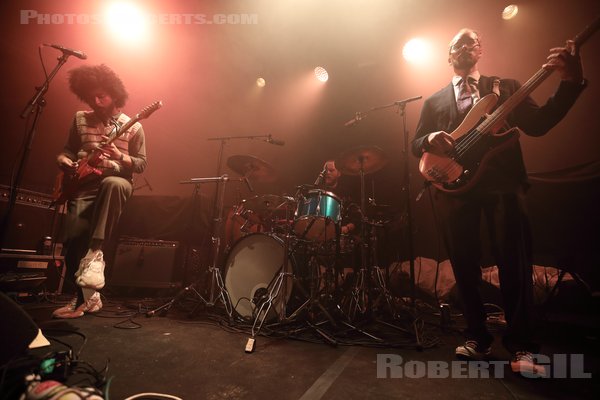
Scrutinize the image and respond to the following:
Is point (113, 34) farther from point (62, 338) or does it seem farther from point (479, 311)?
point (479, 311)

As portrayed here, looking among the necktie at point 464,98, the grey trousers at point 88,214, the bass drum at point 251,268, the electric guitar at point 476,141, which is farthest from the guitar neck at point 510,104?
the grey trousers at point 88,214

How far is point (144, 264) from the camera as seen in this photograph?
420 centimetres

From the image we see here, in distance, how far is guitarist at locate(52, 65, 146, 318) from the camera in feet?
7.97

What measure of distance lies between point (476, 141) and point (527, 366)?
1408 mm

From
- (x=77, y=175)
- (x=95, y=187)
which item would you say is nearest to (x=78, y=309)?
(x=95, y=187)

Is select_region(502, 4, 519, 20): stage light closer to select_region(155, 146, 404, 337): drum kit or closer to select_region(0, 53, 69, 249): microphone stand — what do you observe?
select_region(155, 146, 404, 337): drum kit

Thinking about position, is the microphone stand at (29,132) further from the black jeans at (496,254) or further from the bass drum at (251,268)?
the black jeans at (496,254)

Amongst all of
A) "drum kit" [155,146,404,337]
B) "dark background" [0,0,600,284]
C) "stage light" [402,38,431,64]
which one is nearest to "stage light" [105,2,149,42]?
"dark background" [0,0,600,284]

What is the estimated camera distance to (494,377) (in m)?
1.60

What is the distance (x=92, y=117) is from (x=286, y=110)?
156 inches

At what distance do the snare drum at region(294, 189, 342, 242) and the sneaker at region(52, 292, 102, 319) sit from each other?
7.07 feet

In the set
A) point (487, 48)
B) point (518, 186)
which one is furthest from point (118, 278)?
point (487, 48)

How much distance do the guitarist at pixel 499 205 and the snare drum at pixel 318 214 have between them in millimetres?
1094

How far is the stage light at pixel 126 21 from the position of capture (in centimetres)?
430
